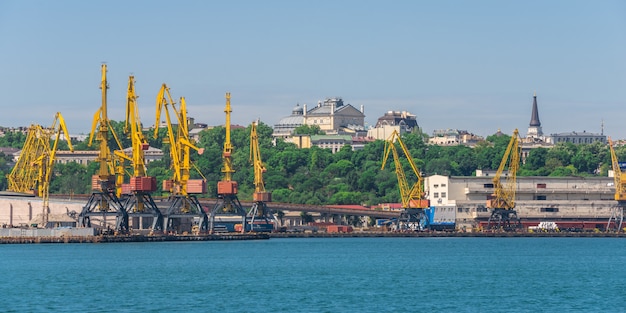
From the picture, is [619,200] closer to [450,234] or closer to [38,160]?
[450,234]

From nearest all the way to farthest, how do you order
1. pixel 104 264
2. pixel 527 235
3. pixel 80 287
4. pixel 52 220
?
1. pixel 80 287
2. pixel 104 264
3. pixel 52 220
4. pixel 527 235

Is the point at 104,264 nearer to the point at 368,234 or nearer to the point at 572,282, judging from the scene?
the point at 572,282

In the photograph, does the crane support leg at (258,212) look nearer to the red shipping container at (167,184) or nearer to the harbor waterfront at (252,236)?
the harbor waterfront at (252,236)

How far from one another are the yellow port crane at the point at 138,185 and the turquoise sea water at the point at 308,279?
29.8 ft

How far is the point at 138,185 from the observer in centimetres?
13850

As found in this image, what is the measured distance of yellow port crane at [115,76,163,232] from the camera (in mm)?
138875

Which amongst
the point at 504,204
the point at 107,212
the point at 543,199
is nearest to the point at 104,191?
the point at 107,212

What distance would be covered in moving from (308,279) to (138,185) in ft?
180

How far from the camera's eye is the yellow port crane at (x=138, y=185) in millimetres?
138875

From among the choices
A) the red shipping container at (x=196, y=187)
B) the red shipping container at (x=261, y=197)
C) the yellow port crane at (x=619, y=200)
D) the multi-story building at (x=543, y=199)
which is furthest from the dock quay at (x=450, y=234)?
the red shipping container at (x=196, y=187)

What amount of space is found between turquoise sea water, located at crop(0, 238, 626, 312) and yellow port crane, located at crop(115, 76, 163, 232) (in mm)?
9092

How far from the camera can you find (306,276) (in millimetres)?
88562

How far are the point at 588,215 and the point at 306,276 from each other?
8328 centimetres

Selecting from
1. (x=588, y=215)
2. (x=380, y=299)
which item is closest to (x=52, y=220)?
(x=588, y=215)
